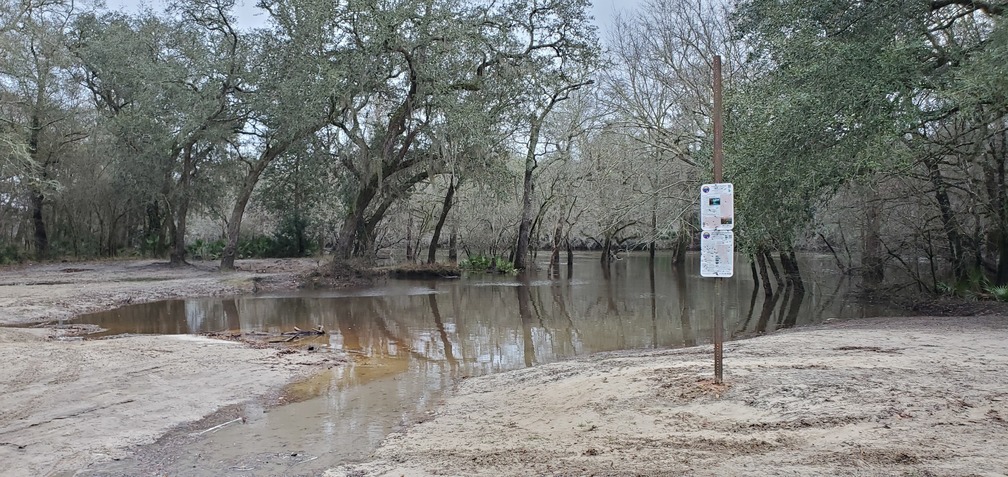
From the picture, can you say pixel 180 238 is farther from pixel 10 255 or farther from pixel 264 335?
pixel 264 335

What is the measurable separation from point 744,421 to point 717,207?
1785mm

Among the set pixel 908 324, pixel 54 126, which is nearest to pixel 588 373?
pixel 908 324

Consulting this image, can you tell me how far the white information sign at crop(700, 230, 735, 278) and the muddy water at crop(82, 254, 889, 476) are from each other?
3108 millimetres

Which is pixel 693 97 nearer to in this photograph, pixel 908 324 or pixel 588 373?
pixel 908 324

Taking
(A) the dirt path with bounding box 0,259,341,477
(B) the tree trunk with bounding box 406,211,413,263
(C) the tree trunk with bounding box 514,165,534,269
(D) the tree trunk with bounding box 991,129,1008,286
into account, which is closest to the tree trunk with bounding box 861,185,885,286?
(D) the tree trunk with bounding box 991,129,1008,286

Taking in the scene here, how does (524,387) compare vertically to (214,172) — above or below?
below

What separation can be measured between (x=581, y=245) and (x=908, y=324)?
4380 centimetres

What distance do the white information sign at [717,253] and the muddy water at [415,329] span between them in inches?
122

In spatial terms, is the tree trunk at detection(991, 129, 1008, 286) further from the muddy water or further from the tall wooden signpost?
the tall wooden signpost

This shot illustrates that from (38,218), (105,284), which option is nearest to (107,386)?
(105,284)

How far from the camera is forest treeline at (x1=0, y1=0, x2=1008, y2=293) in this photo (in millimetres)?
10008

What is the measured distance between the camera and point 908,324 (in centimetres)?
1017

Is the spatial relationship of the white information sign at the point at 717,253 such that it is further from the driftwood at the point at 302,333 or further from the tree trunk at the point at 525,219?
the tree trunk at the point at 525,219

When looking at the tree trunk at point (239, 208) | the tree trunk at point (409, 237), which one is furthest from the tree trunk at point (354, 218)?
the tree trunk at point (409, 237)
